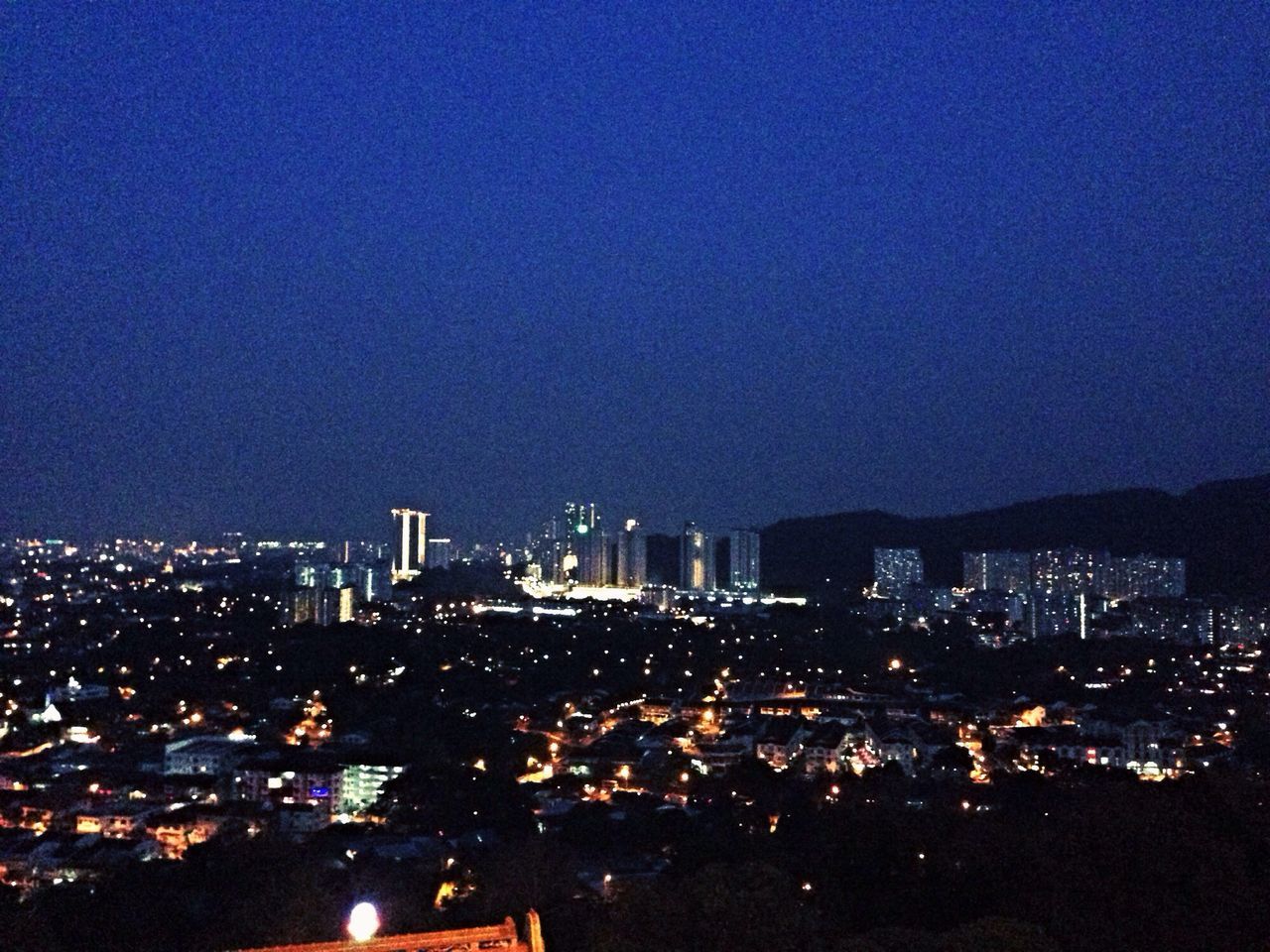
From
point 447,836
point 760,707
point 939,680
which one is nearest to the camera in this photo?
point 447,836

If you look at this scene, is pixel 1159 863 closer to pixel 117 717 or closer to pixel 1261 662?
pixel 117 717

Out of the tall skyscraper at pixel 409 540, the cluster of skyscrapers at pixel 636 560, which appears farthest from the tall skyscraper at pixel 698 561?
the tall skyscraper at pixel 409 540

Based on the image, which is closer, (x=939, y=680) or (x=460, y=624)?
(x=939, y=680)

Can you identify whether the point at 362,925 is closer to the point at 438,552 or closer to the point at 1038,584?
the point at 1038,584

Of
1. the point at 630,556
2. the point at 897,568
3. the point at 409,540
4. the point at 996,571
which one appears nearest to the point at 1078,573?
the point at 996,571

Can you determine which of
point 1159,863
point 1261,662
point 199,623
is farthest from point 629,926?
point 199,623

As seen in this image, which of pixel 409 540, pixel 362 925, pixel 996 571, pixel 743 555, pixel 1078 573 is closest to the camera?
pixel 362 925
